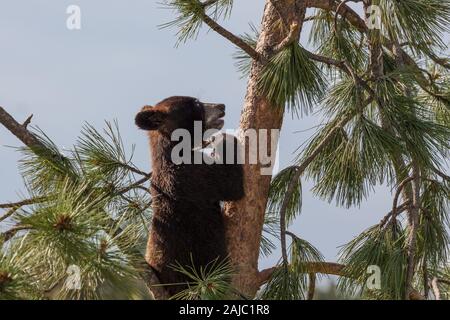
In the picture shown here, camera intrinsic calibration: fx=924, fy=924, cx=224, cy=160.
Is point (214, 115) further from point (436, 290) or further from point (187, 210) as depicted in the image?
point (436, 290)

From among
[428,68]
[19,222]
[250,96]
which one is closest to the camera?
[19,222]

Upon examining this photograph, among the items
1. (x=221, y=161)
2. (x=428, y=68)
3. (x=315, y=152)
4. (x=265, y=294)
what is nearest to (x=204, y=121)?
(x=221, y=161)

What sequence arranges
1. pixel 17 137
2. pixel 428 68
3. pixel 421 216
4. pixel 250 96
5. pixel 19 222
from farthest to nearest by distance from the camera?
pixel 428 68, pixel 421 216, pixel 250 96, pixel 17 137, pixel 19 222

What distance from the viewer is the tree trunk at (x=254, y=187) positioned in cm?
489

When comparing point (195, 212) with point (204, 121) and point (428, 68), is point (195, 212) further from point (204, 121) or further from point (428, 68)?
point (428, 68)

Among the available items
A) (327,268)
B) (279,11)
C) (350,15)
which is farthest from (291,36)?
(327,268)

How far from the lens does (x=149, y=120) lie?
5.46 meters

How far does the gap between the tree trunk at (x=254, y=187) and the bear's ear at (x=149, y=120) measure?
2.08ft

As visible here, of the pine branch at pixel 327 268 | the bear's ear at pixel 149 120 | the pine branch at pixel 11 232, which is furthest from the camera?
the bear's ear at pixel 149 120

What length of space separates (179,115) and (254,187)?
836 mm

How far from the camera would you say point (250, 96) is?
5.07 m

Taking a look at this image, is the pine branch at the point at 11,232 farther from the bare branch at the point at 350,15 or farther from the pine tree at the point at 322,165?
the bare branch at the point at 350,15

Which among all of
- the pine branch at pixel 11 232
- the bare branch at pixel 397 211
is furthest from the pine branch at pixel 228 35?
the pine branch at pixel 11 232
